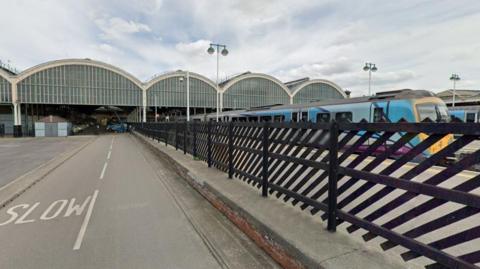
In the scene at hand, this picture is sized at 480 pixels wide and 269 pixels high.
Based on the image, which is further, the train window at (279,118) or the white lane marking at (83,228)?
the train window at (279,118)

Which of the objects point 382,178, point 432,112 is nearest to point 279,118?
point 432,112

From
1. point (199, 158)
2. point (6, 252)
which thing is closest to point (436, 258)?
point (6, 252)

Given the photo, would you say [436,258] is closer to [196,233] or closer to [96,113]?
[196,233]

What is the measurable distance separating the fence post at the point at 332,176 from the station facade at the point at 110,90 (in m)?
46.5

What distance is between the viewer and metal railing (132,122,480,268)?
2189mm

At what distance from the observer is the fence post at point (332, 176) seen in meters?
3.33

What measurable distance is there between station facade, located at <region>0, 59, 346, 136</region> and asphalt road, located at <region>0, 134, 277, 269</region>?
43419mm

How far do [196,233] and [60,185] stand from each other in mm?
5725

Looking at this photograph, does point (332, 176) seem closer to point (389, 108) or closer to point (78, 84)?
point (389, 108)

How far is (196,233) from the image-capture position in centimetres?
429

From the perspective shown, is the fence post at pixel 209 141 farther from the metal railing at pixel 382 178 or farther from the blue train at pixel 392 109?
the blue train at pixel 392 109

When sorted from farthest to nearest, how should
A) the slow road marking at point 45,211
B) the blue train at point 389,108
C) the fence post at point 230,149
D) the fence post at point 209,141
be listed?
the blue train at point 389,108, the fence post at point 209,141, the fence post at point 230,149, the slow road marking at point 45,211

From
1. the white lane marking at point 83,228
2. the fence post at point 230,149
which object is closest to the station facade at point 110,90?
the fence post at point 230,149

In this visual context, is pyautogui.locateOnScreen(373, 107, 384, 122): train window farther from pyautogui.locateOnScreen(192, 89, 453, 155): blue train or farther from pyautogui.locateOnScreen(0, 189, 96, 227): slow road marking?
pyautogui.locateOnScreen(0, 189, 96, 227): slow road marking
